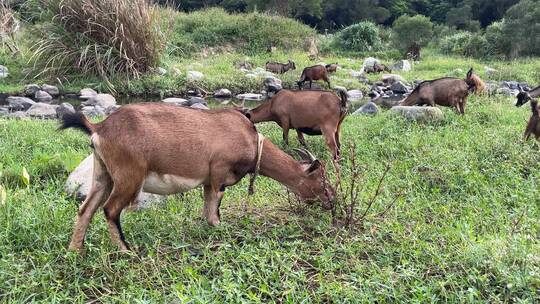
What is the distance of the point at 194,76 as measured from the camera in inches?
607

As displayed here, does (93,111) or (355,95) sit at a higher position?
(93,111)

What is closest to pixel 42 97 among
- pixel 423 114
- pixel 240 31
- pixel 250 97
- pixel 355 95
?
pixel 250 97

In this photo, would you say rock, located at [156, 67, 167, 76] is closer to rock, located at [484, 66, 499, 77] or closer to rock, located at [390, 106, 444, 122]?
rock, located at [390, 106, 444, 122]

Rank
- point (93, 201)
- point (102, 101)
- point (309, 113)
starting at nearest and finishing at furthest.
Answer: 1. point (93, 201)
2. point (309, 113)
3. point (102, 101)

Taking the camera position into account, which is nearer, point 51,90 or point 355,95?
point 51,90

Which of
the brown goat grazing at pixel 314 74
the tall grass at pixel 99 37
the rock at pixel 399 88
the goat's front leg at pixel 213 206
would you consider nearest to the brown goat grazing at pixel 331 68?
the brown goat grazing at pixel 314 74

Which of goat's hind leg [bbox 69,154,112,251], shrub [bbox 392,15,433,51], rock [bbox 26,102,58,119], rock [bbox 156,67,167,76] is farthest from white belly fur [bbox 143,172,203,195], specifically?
shrub [bbox 392,15,433,51]

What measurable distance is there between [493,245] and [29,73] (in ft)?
45.5

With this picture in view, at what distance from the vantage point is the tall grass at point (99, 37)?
13613 millimetres

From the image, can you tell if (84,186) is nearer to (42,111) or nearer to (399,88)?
(42,111)

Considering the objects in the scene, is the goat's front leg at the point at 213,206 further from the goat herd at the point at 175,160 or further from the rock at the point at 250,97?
the rock at the point at 250,97

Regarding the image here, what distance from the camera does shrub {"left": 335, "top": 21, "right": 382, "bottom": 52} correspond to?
27641 millimetres

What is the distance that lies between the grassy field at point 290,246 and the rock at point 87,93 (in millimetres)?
7142

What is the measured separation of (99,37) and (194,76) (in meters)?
2.86
